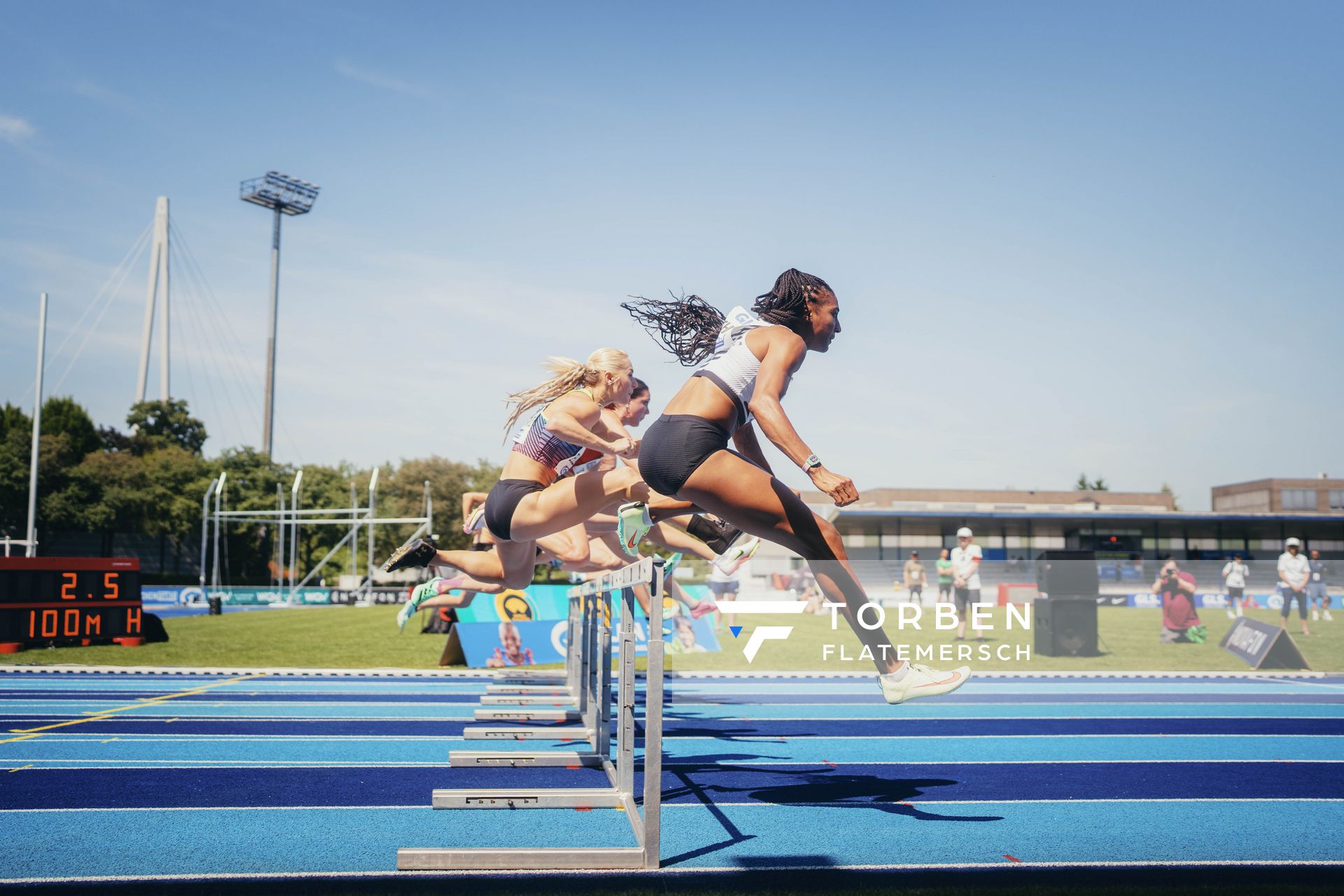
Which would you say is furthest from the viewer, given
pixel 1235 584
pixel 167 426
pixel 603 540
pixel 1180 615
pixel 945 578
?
pixel 167 426

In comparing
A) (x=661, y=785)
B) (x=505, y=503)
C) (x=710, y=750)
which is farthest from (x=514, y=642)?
(x=661, y=785)

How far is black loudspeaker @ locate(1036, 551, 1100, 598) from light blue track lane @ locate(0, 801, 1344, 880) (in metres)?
9.42

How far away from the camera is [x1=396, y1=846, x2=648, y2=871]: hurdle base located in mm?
3727

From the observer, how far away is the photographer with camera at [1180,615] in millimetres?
17656

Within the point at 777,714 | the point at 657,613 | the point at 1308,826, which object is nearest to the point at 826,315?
the point at 657,613

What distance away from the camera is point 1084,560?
14.5 m

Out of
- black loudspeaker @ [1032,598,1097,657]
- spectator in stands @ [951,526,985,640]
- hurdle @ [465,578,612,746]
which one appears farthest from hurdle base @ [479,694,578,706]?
spectator in stands @ [951,526,985,640]

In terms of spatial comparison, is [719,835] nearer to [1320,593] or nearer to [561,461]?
[561,461]

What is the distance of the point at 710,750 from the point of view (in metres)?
6.90

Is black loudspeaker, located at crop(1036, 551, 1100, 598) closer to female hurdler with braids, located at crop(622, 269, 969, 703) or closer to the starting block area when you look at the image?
the starting block area

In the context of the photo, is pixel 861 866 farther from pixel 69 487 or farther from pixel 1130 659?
pixel 69 487

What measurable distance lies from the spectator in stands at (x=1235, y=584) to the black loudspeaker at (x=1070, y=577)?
32.1 feet

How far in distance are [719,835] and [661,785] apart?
0.40 metres

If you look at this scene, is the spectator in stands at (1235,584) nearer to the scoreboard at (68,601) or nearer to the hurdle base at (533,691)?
the hurdle base at (533,691)
